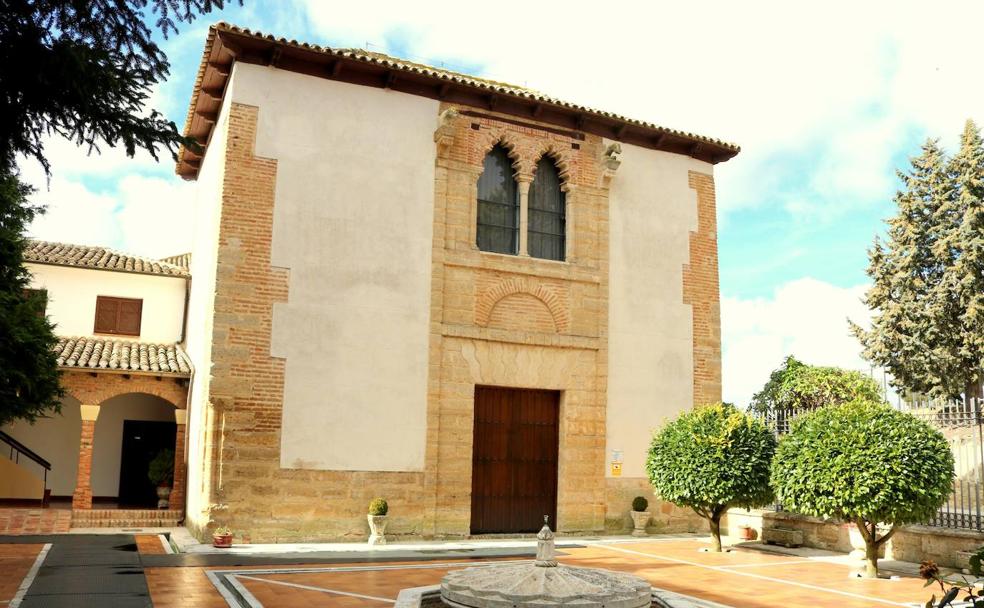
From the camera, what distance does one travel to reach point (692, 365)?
638 inches

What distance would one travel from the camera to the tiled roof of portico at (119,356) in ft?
49.6

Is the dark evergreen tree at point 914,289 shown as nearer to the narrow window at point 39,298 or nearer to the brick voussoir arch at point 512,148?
the brick voussoir arch at point 512,148

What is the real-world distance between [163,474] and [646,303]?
995 centimetres

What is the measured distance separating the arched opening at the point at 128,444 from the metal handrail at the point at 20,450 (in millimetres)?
993

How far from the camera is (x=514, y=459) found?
1463 cm

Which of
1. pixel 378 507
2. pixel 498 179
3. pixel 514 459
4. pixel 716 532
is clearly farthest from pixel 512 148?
pixel 716 532

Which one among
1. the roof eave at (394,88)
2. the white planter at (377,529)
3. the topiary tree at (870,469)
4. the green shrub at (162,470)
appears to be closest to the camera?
the topiary tree at (870,469)

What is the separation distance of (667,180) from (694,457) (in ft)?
20.0

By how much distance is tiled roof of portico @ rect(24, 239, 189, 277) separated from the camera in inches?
688

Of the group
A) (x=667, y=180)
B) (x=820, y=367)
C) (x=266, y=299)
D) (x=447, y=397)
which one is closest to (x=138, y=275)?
(x=266, y=299)

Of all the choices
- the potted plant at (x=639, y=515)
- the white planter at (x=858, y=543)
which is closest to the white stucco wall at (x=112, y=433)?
the potted plant at (x=639, y=515)

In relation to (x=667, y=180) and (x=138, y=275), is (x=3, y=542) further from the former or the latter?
(x=667, y=180)

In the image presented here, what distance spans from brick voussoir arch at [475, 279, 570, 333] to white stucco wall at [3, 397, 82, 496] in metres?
10.0

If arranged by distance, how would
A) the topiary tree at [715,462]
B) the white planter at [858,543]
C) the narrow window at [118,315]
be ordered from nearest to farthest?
the white planter at [858,543] → the topiary tree at [715,462] → the narrow window at [118,315]
